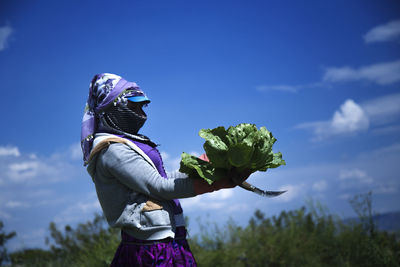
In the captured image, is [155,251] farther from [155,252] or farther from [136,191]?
[136,191]

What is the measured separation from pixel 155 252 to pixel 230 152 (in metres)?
0.82

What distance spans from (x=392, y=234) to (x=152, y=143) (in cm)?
750

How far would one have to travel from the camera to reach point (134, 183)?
92.4 inches

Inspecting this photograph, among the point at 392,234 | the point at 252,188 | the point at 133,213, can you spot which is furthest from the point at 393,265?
the point at 133,213

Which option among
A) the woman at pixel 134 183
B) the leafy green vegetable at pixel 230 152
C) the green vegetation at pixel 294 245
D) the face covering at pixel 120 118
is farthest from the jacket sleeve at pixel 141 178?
the green vegetation at pixel 294 245

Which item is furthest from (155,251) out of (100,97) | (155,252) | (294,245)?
(294,245)

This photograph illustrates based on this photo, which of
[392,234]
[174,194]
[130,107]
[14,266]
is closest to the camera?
[174,194]

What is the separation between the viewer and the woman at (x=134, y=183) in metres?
2.35

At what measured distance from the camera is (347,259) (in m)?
7.27

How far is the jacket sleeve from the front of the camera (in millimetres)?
2328

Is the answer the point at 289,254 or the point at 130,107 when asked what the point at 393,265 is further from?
the point at 130,107

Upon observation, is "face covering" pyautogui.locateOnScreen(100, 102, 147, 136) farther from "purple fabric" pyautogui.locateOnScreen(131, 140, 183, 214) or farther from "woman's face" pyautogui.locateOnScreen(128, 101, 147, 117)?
"purple fabric" pyautogui.locateOnScreen(131, 140, 183, 214)

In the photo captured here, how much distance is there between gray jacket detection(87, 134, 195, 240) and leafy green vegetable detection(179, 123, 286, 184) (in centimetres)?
14

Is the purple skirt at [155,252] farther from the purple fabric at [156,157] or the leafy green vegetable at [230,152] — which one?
the leafy green vegetable at [230,152]
